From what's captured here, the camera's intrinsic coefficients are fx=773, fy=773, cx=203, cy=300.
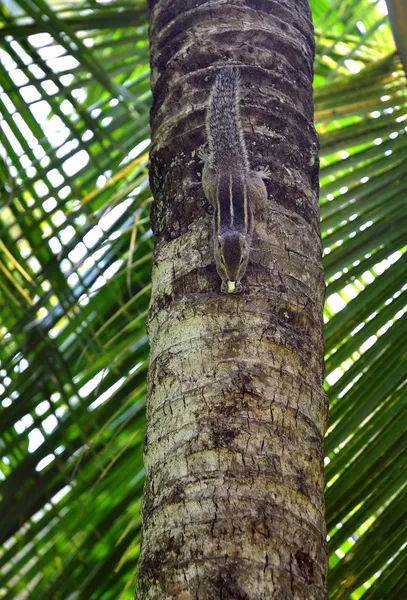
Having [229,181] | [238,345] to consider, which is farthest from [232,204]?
[238,345]

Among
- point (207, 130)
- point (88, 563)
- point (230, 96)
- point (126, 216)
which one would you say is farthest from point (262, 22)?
point (88, 563)

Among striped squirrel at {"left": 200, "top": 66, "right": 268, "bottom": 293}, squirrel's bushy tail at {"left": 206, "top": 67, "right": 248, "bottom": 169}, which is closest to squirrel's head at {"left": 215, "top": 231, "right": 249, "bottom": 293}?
striped squirrel at {"left": 200, "top": 66, "right": 268, "bottom": 293}

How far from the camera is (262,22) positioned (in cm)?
242

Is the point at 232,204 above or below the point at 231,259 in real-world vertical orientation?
above

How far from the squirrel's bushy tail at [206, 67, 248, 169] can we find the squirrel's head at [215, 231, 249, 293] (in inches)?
9.4

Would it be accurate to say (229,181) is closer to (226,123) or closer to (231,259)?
(226,123)

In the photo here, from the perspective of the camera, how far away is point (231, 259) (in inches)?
78.7

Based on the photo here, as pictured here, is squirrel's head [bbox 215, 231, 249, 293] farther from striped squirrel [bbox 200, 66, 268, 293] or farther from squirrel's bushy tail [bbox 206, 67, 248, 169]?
squirrel's bushy tail [bbox 206, 67, 248, 169]

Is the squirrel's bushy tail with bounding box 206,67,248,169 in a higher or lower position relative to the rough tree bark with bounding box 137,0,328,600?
higher

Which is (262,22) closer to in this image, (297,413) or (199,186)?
(199,186)

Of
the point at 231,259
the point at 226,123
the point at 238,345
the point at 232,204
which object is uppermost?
the point at 226,123

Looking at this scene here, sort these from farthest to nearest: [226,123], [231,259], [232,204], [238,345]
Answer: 1. [232,204]
2. [226,123]
3. [231,259]
4. [238,345]

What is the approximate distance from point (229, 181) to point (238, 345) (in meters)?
1.00

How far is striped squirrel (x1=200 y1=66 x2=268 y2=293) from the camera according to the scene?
1986 millimetres
